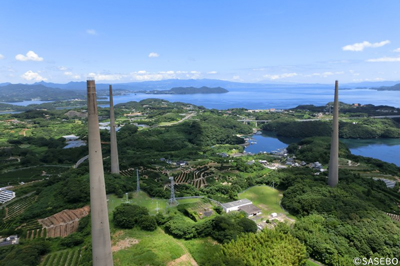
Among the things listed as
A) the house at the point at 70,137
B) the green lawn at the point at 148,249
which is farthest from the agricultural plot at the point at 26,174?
the green lawn at the point at 148,249

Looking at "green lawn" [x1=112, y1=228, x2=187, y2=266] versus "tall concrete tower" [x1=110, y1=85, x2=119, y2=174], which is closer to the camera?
"green lawn" [x1=112, y1=228, x2=187, y2=266]

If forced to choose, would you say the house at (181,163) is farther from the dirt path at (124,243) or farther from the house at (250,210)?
the dirt path at (124,243)

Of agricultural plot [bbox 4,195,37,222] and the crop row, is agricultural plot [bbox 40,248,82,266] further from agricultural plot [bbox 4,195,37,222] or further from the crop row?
the crop row

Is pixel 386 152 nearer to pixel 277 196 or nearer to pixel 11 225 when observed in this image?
pixel 277 196

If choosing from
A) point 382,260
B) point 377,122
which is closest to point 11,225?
point 382,260

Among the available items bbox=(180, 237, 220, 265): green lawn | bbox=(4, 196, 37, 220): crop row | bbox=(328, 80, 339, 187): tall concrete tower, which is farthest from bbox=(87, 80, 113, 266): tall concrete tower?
bbox=(328, 80, 339, 187): tall concrete tower

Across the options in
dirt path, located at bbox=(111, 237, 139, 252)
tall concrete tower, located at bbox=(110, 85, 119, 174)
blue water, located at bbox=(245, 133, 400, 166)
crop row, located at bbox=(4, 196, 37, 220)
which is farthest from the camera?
blue water, located at bbox=(245, 133, 400, 166)
